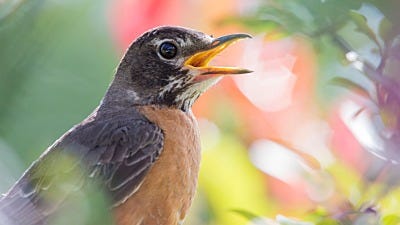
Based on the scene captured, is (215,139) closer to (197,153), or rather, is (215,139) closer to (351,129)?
(197,153)

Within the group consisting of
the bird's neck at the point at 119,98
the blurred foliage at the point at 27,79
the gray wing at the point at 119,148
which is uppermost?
the blurred foliage at the point at 27,79

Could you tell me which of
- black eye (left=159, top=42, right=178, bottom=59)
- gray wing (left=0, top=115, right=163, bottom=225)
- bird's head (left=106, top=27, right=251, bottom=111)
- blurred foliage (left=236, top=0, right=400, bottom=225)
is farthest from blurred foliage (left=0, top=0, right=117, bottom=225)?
black eye (left=159, top=42, right=178, bottom=59)

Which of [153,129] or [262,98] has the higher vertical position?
[262,98]

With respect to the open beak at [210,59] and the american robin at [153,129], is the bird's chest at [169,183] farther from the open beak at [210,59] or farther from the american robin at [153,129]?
the open beak at [210,59]

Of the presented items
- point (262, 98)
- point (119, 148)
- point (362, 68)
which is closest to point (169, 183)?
point (119, 148)

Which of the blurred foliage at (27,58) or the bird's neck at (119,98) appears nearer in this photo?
the blurred foliage at (27,58)

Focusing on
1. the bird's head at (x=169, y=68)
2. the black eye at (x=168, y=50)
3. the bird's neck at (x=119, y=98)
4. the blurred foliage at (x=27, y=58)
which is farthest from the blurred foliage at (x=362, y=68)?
the bird's neck at (x=119, y=98)

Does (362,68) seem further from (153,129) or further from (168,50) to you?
(168,50)
